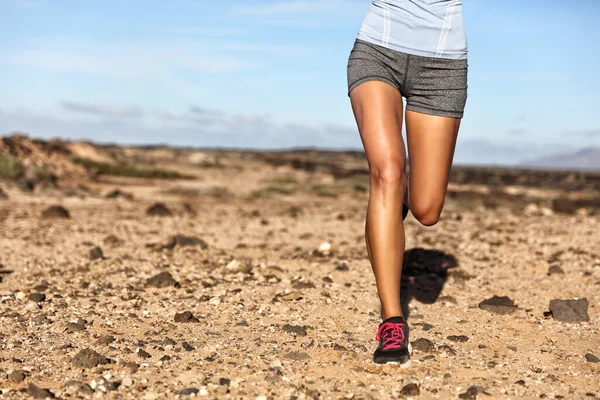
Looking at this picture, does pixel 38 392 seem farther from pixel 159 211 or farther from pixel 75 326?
pixel 159 211

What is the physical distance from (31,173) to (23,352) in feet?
46.8

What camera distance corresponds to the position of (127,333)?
12.7ft

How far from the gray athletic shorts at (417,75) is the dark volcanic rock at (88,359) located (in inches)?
72.5

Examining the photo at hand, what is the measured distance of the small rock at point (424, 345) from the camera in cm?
361

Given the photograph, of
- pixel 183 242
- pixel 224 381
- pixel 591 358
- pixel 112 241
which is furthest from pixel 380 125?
pixel 112 241

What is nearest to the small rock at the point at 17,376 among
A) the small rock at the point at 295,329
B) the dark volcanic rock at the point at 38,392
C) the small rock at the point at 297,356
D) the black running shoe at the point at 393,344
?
the dark volcanic rock at the point at 38,392

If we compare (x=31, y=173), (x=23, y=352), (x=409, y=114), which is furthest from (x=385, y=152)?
(x=31, y=173)

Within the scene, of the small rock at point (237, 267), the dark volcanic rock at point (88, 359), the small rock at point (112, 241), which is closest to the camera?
the dark volcanic rock at point (88, 359)

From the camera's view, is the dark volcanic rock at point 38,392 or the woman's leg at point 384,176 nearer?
the dark volcanic rock at point 38,392

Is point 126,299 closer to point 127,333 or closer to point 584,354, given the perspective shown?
point 127,333

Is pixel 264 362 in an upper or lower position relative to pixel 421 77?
lower

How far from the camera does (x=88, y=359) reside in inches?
127

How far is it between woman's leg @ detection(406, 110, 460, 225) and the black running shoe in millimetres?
658

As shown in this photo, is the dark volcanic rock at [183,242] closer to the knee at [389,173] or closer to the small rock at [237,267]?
the small rock at [237,267]
